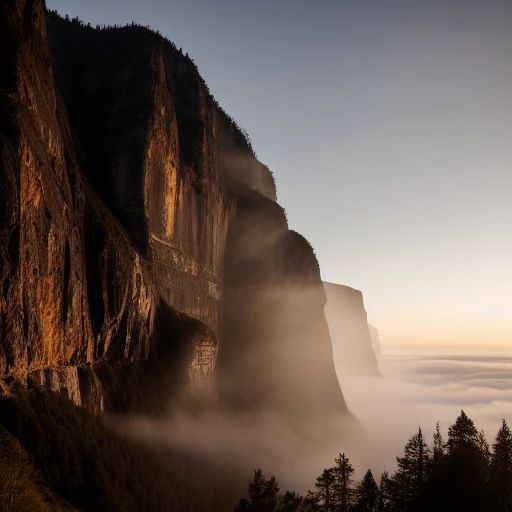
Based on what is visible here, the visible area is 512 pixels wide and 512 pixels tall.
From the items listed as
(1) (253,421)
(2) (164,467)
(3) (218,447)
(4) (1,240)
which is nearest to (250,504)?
(2) (164,467)

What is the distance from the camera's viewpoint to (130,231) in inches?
3056

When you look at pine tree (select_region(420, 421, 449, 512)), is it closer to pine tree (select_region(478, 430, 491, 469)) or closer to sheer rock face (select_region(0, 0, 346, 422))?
pine tree (select_region(478, 430, 491, 469))

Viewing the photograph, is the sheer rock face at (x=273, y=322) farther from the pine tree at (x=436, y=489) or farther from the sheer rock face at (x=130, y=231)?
the pine tree at (x=436, y=489)

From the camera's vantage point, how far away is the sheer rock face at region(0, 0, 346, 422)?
4572 cm

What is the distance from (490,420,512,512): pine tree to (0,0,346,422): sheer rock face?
1673 inches

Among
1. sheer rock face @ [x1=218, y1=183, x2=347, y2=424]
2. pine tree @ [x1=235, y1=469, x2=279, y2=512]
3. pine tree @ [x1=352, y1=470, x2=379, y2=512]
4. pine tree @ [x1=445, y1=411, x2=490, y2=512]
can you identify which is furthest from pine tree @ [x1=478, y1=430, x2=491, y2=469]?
sheer rock face @ [x1=218, y1=183, x2=347, y2=424]

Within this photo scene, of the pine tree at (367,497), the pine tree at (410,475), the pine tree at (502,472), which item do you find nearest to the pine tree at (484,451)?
the pine tree at (502,472)

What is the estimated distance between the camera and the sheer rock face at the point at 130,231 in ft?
150

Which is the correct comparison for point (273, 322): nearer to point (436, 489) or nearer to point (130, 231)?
point (130, 231)

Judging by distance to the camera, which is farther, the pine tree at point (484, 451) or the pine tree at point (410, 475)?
the pine tree at point (410, 475)

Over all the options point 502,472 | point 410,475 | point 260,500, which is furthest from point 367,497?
point 502,472

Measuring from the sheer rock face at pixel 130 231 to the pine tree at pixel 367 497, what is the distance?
3160 cm

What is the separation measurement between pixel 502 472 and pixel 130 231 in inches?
2299

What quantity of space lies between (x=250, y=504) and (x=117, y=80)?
73.6 m
